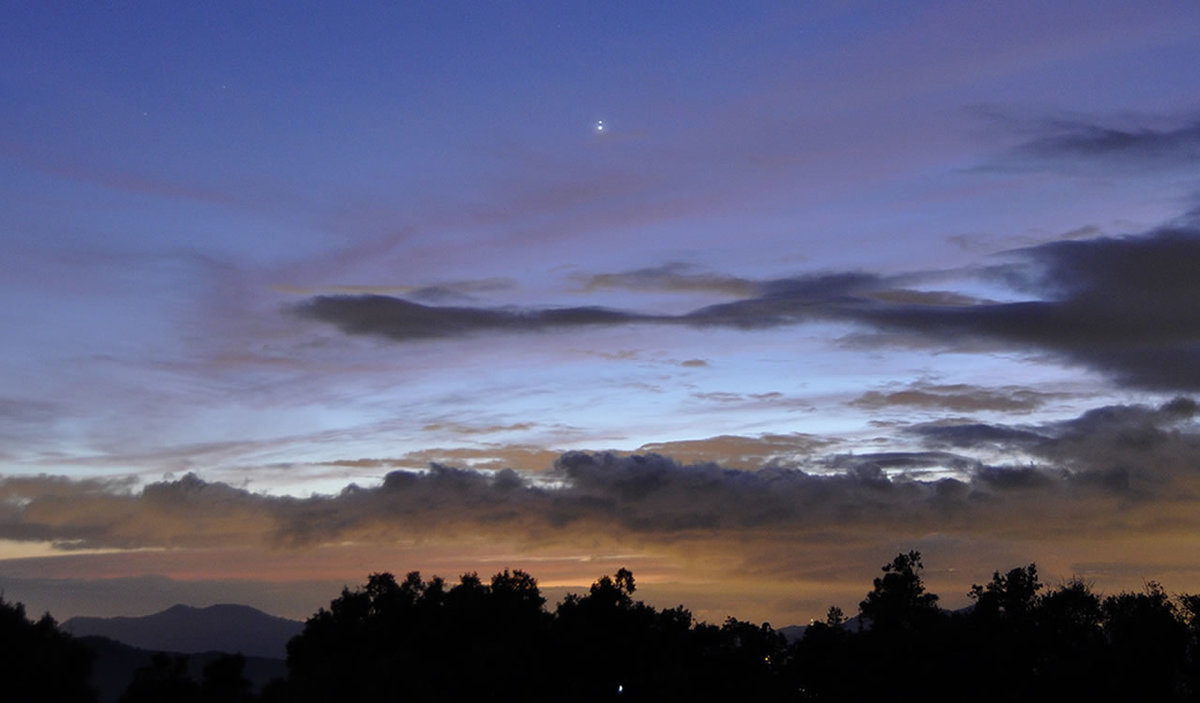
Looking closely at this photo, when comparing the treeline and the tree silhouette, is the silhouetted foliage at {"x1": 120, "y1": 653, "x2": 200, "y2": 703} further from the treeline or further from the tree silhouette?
the tree silhouette

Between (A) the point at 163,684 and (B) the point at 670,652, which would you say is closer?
(A) the point at 163,684

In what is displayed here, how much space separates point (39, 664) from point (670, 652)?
61.5 m

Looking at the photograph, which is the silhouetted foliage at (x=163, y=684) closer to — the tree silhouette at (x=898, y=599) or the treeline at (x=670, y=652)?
the treeline at (x=670, y=652)

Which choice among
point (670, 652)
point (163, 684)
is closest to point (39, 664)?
point (163, 684)

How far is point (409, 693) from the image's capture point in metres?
74.6

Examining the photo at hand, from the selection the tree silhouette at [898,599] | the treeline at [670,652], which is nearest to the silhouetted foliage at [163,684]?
the treeline at [670,652]

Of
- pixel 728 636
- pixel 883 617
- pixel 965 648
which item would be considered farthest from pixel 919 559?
pixel 965 648

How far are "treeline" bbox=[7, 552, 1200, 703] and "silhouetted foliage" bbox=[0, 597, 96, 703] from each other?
98mm

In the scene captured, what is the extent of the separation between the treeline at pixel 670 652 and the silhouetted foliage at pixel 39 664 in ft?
0.32

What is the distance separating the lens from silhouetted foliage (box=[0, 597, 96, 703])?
182 feet

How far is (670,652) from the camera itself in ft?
351

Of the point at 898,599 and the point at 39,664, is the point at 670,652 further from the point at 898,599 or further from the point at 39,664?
the point at 39,664

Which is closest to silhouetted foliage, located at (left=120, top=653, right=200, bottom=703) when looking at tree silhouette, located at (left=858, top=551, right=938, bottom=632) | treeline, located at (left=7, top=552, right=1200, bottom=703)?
treeline, located at (left=7, top=552, right=1200, bottom=703)

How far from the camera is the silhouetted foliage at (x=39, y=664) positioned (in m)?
55.5
